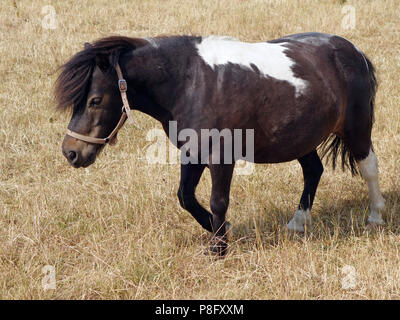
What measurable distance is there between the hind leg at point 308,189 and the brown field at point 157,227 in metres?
0.15

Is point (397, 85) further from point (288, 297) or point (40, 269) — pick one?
point (40, 269)

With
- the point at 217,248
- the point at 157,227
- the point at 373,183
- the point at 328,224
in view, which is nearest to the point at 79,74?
the point at 157,227

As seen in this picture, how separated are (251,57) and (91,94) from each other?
1255 millimetres

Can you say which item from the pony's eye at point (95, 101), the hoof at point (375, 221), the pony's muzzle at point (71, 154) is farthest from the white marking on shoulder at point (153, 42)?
the hoof at point (375, 221)

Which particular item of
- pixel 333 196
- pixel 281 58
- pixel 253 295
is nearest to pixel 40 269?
pixel 253 295

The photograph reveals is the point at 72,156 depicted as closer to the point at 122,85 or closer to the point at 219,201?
the point at 122,85

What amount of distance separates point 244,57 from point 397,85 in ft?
16.1

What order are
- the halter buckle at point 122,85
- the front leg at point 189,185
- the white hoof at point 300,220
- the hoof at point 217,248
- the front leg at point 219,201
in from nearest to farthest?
the halter buckle at point 122,85 < the front leg at point 219,201 < the hoof at point 217,248 < the front leg at point 189,185 < the white hoof at point 300,220

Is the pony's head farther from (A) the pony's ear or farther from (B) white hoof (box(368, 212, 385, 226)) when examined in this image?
(B) white hoof (box(368, 212, 385, 226))

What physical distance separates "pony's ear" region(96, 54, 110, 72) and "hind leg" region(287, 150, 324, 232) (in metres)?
2.12

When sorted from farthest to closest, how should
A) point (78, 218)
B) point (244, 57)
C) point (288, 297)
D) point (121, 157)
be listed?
1. point (121, 157)
2. point (78, 218)
3. point (244, 57)
4. point (288, 297)

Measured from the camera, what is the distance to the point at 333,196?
16.4 feet

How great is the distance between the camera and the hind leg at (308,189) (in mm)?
4489

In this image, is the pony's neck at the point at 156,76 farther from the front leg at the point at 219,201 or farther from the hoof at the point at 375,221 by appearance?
the hoof at the point at 375,221
